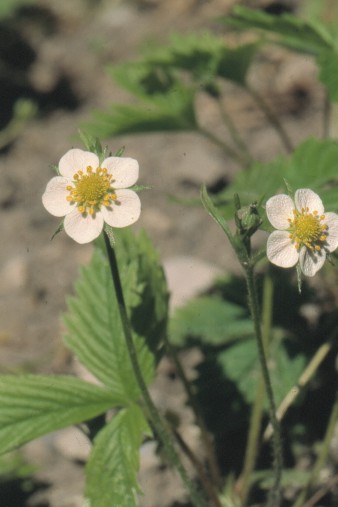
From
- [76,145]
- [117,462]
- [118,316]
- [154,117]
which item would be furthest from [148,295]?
[76,145]

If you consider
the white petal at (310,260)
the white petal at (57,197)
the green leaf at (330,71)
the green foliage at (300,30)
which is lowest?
the white petal at (310,260)

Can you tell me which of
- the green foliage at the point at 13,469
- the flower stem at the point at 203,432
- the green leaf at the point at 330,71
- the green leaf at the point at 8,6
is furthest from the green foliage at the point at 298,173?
the green leaf at the point at 8,6

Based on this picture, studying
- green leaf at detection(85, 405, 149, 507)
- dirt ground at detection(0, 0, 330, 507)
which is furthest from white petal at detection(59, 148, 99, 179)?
dirt ground at detection(0, 0, 330, 507)

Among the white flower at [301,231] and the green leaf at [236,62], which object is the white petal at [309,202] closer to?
the white flower at [301,231]

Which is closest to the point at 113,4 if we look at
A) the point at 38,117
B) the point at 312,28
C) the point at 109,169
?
the point at 38,117

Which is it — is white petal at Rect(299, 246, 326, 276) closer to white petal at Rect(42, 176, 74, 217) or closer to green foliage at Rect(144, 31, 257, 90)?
white petal at Rect(42, 176, 74, 217)
